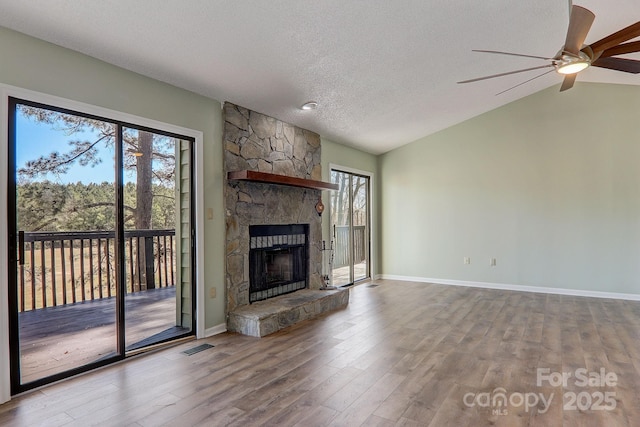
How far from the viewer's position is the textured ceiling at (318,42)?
2494 mm

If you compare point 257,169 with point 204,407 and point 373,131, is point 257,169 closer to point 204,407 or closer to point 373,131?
point 373,131

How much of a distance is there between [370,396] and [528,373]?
135cm

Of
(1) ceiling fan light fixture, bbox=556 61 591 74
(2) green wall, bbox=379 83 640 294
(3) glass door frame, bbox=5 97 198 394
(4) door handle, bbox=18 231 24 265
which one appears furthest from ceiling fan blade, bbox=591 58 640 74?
(4) door handle, bbox=18 231 24 265

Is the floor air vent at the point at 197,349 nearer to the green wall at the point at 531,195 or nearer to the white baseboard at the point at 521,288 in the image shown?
the white baseboard at the point at 521,288

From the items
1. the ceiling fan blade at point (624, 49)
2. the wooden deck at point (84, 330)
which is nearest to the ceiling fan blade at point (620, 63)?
the ceiling fan blade at point (624, 49)

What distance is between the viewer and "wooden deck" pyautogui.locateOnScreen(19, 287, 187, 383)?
2.73 m

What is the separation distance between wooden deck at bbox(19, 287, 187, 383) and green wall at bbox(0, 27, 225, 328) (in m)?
0.51

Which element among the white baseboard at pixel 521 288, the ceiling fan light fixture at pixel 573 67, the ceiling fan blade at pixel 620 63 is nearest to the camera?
the ceiling fan light fixture at pixel 573 67

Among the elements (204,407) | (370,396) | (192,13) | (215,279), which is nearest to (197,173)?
(215,279)

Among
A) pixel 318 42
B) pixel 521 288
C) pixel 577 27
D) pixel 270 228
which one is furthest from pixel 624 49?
pixel 521 288

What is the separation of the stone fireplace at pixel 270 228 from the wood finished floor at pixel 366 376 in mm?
286

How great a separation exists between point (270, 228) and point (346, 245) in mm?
2125

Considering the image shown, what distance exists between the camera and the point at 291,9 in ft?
8.67

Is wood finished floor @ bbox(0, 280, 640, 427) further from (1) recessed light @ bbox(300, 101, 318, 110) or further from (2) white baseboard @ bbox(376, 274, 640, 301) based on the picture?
(1) recessed light @ bbox(300, 101, 318, 110)
